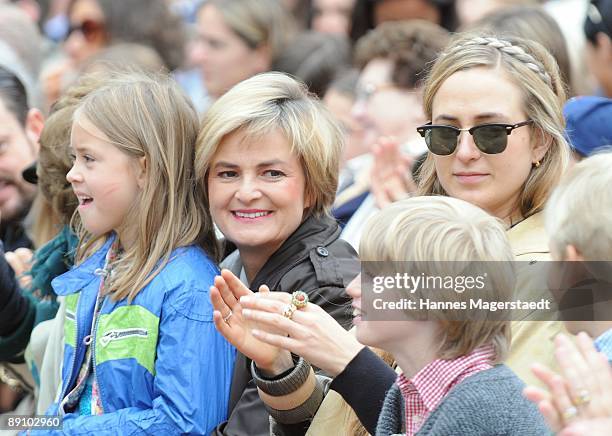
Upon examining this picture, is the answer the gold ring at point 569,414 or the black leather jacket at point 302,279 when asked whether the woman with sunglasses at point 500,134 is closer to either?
the black leather jacket at point 302,279

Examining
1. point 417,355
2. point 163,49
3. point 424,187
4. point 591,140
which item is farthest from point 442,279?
point 163,49

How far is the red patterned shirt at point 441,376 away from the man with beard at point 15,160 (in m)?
2.93

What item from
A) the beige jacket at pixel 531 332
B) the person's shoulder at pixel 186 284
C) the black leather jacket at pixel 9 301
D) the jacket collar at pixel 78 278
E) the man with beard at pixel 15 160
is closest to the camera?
the beige jacket at pixel 531 332

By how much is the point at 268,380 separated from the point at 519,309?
773mm

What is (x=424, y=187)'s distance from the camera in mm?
3678

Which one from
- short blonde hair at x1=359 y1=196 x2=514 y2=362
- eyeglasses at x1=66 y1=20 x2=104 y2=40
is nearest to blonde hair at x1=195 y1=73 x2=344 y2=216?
short blonde hair at x1=359 y1=196 x2=514 y2=362

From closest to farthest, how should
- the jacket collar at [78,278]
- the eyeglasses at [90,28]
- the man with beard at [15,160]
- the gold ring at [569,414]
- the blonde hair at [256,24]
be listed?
the gold ring at [569,414]
the jacket collar at [78,278]
the man with beard at [15,160]
the blonde hair at [256,24]
the eyeglasses at [90,28]

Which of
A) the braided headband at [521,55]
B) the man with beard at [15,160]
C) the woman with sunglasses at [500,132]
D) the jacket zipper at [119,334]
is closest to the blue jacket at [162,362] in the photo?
the jacket zipper at [119,334]

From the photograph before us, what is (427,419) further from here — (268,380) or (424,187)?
(424,187)

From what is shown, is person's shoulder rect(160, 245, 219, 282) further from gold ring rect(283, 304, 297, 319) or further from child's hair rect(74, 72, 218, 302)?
gold ring rect(283, 304, 297, 319)

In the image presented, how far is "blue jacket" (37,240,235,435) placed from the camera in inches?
132

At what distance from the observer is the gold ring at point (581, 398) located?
7.55 ft

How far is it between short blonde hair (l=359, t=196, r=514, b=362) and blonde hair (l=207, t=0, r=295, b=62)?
4822 mm

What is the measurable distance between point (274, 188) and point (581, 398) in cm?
163
